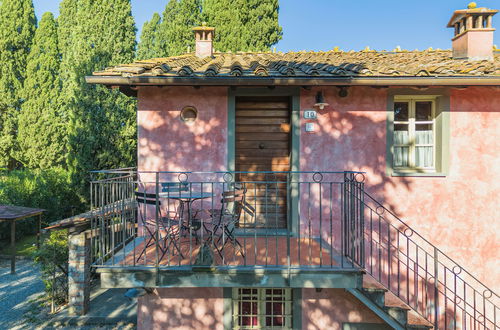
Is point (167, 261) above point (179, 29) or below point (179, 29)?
below

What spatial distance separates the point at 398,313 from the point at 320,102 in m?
3.41

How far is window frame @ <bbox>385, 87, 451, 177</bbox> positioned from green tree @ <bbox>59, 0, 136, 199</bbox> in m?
9.09

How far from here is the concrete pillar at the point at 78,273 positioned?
5977 mm

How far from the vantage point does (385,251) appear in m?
5.04

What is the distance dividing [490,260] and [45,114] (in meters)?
21.0

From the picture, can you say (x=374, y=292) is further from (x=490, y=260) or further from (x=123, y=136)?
(x=123, y=136)

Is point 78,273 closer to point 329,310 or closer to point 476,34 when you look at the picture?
point 329,310

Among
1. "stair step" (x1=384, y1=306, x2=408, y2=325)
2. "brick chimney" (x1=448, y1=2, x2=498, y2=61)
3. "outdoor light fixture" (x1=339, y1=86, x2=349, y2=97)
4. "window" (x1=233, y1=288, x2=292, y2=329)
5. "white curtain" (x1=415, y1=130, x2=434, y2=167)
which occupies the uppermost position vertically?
"brick chimney" (x1=448, y1=2, x2=498, y2=61)

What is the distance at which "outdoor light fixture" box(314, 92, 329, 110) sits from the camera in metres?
4.86

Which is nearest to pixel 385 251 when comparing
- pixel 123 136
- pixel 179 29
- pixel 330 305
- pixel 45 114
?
pixel 330 305

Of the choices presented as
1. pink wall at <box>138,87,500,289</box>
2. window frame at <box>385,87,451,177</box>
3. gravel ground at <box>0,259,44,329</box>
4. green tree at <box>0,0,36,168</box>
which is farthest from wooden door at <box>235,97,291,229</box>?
green tree at <box>0,0,36,168</box>

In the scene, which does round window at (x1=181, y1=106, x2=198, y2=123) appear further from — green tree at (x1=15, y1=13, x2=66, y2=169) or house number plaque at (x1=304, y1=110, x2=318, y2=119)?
green tree at (x1=15, y1=13, x2=66, y2=169)

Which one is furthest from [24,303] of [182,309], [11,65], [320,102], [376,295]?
[11,65]

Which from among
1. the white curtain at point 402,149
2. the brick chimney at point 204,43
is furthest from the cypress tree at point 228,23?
the white curtain at point 402,149
